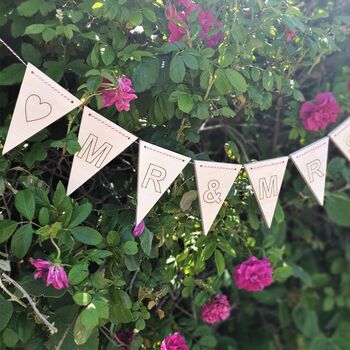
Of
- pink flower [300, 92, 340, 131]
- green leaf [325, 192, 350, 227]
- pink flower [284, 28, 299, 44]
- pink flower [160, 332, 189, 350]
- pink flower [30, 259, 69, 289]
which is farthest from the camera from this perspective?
green leaf [325, 192, 350, 227]

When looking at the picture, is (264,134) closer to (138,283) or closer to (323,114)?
(323,114)

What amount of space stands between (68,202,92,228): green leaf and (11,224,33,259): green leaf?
0.10 m

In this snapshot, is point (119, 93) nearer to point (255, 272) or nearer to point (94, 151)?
point (94, 151)

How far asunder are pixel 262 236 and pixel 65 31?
976mm

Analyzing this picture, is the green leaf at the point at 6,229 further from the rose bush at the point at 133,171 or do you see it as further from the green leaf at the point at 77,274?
the green leaf at the point at 77,274

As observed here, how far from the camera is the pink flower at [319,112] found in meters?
1.76

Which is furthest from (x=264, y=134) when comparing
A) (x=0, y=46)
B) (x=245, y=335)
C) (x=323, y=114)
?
(x=0, y=46)

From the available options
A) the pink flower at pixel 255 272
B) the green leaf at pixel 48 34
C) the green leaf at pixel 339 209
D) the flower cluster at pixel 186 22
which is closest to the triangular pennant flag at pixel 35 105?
the green leaf at pixel 48 34

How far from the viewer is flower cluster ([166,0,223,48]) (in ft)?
4.57

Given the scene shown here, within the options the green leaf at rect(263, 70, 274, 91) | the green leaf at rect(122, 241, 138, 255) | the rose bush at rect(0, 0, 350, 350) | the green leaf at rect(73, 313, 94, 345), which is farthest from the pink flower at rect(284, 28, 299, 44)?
the green leaf at rect(73, 313, 94, 345)

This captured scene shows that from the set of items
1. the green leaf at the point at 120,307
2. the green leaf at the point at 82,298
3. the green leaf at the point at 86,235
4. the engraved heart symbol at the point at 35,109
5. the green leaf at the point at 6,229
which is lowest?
the green leaf at the point at 120,307

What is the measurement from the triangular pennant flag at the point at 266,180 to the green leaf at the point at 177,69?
0.91 ft

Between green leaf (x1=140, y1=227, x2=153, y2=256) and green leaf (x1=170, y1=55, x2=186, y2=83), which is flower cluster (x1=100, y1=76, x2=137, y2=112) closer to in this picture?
green leaf (x1=170, y1=55, x2=186, y2=83)

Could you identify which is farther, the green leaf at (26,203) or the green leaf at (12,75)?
the green leaf at (12,75)
